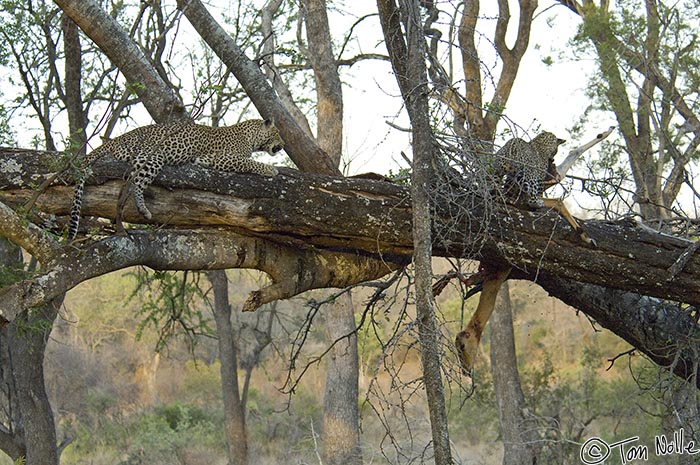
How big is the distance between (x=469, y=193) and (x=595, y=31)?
10.4 m

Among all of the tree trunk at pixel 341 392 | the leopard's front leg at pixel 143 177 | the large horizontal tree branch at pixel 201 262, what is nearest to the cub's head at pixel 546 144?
the large horizontal tree branch at pixel 201 262

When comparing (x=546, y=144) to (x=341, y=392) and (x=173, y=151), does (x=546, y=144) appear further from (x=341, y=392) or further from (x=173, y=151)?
(x=341, y=392)

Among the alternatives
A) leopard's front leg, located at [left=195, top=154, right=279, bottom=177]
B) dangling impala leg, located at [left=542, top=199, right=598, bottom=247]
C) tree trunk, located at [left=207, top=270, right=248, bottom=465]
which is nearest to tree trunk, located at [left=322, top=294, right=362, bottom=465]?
tree trunk, located at [left=207, top=270, right=248, bottom=465]

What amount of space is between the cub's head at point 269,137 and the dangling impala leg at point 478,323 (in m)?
2.45

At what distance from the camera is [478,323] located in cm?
785

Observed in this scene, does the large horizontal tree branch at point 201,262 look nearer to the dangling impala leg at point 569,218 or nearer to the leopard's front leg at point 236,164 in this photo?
the leopard's front leg at point 236,164

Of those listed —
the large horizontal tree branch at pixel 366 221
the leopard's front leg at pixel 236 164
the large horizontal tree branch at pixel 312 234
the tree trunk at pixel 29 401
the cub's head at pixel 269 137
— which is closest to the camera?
the large horizontal tree branch at pixel 312 234

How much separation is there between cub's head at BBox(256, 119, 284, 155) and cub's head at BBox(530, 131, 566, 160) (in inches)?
99.2

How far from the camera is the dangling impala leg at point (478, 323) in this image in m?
7.74

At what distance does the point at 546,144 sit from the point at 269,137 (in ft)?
9.09

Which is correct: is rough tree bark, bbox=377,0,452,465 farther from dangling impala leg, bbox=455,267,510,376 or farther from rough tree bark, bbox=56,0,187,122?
rough tree bark, bbox=56,0,187,122

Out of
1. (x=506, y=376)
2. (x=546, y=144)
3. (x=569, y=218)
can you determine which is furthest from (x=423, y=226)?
(x=506, y=376)

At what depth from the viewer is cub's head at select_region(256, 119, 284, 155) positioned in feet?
26.7

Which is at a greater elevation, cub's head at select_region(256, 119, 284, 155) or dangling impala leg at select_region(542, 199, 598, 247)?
cub's head at select_region(256, 119, 284, 155)
